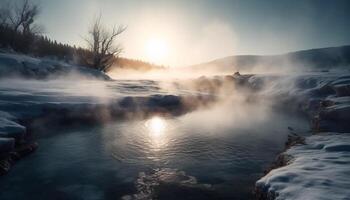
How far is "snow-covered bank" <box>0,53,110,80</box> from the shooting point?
31894mm

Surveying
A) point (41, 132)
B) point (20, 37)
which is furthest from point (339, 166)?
point (20, 37)

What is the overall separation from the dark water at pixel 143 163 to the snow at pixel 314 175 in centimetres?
219

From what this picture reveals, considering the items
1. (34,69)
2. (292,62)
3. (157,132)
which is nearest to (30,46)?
(34,69)

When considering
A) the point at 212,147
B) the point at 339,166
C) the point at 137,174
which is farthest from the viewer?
the point at 212,147

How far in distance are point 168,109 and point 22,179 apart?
22.2 metres

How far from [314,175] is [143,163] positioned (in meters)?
8.31

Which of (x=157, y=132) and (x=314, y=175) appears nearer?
(x=314, y=175)

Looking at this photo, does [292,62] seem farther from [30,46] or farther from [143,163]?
[143,163]

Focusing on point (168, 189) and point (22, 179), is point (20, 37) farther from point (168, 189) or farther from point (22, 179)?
point (168, 189)

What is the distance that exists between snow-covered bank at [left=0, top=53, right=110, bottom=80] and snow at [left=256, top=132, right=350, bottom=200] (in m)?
32.0

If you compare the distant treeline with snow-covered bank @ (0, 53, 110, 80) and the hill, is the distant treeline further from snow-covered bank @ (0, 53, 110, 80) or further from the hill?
the hill

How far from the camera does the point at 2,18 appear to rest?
5384 cm

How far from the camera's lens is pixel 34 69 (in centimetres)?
3516

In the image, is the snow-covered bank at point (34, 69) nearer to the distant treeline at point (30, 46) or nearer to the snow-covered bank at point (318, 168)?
the distant treeline at point (30, 46)
